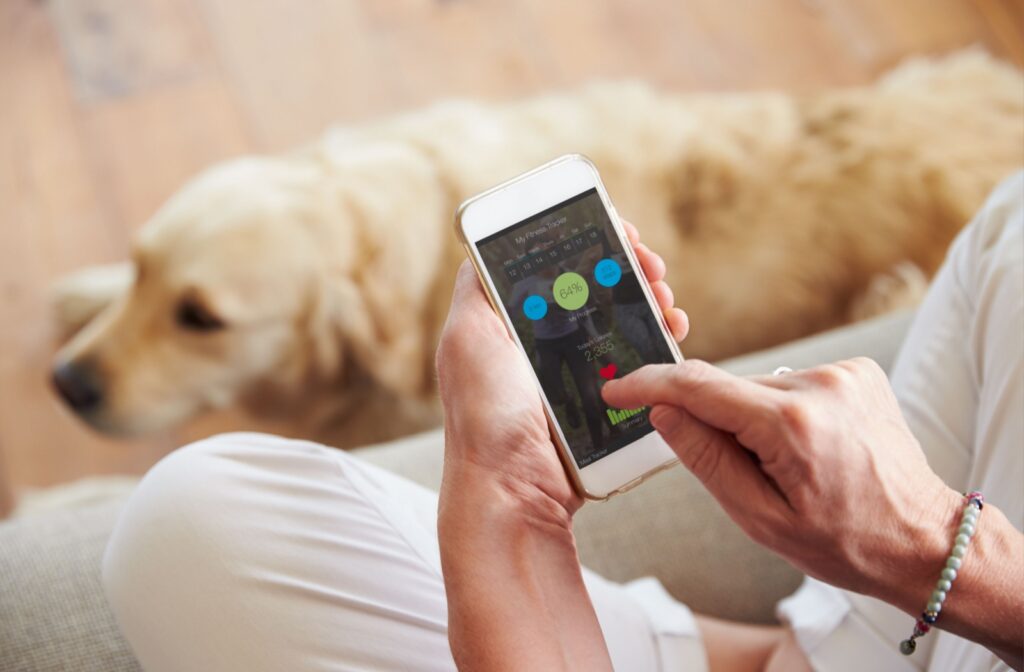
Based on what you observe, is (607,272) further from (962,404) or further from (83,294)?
(83,294)

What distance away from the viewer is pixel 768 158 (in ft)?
3.94

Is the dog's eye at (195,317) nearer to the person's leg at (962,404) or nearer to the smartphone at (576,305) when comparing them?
the smartphone at (576,305)

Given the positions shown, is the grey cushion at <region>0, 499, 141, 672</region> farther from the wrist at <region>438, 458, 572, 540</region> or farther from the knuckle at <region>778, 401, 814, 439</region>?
the knuckle at <region>778, 401, 814, 439</region>

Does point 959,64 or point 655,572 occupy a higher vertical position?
point 959,64

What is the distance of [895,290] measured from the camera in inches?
45.5

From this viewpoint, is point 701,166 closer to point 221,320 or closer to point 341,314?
point 341,314

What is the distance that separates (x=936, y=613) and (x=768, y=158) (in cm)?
82

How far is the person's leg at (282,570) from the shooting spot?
577 mm

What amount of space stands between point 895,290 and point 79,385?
1.06 m

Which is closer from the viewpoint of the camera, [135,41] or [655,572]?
[655,572]

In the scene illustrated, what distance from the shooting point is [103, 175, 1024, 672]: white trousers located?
22.9 inches

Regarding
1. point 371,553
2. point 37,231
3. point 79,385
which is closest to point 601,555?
point 371,553

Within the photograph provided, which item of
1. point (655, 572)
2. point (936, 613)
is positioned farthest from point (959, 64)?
point (936, 613)

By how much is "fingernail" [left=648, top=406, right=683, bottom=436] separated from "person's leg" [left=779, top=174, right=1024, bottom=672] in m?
0.28
